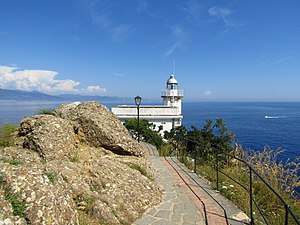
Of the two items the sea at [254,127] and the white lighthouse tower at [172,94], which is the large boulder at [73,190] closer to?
the sea at [254,127]

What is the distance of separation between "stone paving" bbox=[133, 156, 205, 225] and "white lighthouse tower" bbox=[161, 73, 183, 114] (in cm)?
2400

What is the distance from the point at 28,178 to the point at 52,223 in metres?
0.65

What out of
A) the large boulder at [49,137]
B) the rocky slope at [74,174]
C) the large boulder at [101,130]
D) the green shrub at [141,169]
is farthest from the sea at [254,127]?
the green shrub at [141,169]

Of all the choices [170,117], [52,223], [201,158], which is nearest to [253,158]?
[201,158]

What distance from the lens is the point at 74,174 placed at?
15.8 feet

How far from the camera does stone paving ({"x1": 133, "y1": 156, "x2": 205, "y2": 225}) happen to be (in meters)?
4.57

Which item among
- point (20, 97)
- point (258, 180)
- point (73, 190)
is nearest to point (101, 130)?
point (73, 190)

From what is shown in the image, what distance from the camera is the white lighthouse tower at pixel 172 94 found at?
30112 millimetres

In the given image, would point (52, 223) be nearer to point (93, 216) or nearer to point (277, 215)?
point (93, 216)

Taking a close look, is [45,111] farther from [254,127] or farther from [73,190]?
[254,127]

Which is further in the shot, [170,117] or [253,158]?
[170,117]

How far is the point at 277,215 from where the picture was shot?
15.7 ft

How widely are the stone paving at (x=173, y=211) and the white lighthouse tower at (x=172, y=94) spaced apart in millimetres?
23998

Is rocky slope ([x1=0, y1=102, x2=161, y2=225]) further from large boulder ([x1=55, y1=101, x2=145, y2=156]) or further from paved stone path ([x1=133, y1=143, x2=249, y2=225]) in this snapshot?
paved stone path ([x1=133, y1=143, x2=249, y2=225])
